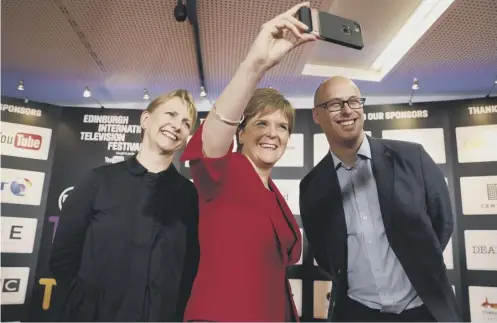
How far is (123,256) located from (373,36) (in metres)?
3.21

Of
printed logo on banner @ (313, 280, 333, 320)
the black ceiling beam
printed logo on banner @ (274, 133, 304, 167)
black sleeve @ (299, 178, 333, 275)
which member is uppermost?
the black ceiling beam

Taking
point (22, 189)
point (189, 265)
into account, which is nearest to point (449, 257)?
point (189, 265)

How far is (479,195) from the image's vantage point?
3.40 m

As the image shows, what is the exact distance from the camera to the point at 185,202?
4.40ft

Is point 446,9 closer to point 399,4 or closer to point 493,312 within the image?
point 399,4

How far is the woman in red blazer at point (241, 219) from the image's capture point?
800 millimetres

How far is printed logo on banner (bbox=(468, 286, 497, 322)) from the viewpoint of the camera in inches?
125

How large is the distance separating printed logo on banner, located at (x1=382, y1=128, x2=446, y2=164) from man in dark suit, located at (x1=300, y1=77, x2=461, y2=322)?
7.55 ft

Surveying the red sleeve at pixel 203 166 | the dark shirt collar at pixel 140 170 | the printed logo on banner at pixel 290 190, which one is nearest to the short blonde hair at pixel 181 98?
the dark shirt collar at pixel 140 170

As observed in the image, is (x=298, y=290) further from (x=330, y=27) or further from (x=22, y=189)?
(x=22, y=189)

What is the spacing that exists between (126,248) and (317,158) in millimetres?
2888

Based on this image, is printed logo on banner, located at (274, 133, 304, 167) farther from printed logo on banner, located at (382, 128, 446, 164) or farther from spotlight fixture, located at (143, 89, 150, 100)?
spotlight fixture, located at (143, 89, 150, 100)

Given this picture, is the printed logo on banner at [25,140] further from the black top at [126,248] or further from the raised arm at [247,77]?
the raised arm at [247,77]

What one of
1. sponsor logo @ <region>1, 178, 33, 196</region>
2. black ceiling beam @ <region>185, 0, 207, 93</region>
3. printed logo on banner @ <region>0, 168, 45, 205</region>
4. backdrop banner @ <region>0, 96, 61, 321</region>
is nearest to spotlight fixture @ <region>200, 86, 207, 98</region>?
black ceiling beam @ <region>185, 0, 207, 93</region>
